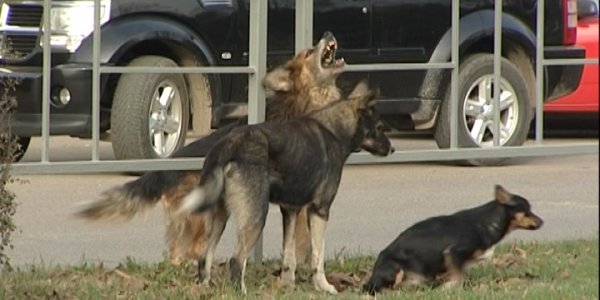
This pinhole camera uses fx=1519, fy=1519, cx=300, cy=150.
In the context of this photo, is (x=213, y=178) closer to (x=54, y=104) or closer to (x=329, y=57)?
(x=329, y=57)

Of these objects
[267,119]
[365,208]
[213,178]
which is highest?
[267,119]

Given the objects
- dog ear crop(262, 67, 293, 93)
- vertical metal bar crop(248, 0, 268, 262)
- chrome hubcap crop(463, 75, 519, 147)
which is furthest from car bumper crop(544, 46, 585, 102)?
dog ear crop(262, 67, 293, 93)

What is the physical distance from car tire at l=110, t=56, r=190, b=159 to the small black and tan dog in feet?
9.45

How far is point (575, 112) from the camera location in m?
17.0

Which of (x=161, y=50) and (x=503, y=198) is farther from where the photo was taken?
Answer: (x=161, y=50)

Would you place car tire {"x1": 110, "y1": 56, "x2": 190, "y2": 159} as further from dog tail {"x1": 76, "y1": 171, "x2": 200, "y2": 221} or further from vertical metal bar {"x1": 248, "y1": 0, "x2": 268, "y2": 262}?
dog tail {"x1": 76, "y1": 171, "x2": 200, "y2": 221}

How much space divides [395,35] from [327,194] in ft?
13.5

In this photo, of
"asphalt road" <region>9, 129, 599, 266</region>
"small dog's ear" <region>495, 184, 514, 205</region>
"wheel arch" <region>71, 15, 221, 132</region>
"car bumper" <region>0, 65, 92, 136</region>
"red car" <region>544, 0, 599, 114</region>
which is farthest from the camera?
"red car" <region>544, 0, 599, 114</region>

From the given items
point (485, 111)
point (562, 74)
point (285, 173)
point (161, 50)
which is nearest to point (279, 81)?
point (285, 173)

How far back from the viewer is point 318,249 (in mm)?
8148

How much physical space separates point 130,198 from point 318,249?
104 centimetres

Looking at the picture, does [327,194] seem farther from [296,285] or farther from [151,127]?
[151,127]

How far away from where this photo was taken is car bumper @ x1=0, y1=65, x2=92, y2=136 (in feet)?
29.8

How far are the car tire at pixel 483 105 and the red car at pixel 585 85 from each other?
3.25 m
